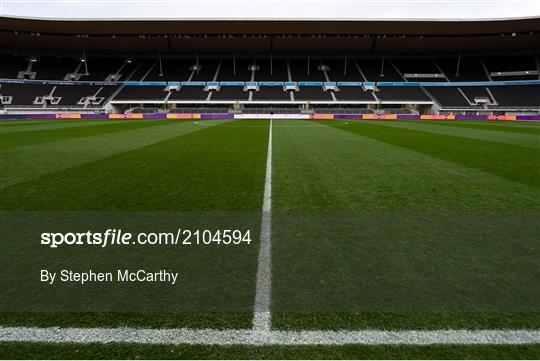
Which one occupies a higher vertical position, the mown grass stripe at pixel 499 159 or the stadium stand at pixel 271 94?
the stadium stand at pixel 271 94

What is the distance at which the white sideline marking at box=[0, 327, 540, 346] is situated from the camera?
83.0 inches

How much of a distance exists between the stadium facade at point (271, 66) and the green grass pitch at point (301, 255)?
4391 centimetres

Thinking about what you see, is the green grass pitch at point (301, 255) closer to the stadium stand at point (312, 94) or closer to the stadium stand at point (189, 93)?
the stadium stand at point (312, 94)

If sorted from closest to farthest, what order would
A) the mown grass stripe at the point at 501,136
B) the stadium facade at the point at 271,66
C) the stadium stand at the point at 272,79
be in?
1. the mown grass stripe at the point at 501,136
2. the stadium facade at the point at 271,66
3. the stadium stand at the point at 272,79

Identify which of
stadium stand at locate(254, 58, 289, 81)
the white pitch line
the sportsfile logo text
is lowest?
the sportsfile logo text

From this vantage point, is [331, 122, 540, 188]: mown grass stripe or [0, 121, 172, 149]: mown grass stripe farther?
[0, 121, 172, 149]: mown grass stripe

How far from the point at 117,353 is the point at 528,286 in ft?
10.9

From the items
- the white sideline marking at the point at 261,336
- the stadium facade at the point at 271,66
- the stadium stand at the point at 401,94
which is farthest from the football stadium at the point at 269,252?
the stadium stand at the point at 401,94

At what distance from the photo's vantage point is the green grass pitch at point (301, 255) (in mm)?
2293

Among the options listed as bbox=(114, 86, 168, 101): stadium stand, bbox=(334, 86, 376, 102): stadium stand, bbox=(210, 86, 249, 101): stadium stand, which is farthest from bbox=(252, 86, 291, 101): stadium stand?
bbox=(114, 86, 168, 101): stadium stand

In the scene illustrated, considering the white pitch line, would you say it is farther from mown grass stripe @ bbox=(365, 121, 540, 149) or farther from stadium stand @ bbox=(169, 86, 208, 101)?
stadium stand @ bbox=(169, 86, 208, 101)

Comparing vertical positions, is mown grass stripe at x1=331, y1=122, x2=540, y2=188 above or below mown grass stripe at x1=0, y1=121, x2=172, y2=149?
above

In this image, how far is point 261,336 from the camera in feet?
7.14

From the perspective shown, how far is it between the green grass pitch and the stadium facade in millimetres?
43906
